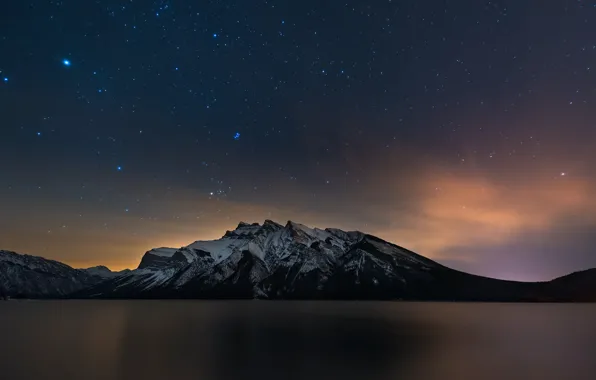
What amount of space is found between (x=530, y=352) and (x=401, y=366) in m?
28.2

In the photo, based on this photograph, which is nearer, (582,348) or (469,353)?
(469,353)

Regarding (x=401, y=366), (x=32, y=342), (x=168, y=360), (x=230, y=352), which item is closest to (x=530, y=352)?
(x=401, y=366)

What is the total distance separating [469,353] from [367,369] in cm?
2344

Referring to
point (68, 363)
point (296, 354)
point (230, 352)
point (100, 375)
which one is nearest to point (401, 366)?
point (296, 354)

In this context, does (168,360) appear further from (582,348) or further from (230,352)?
(582,348)

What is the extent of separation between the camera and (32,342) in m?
75.4

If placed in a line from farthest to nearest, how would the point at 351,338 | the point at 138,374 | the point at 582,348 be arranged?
the point at 351,338, the point at 582,348, the point at 138,374

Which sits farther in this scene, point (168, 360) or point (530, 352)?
point (530, 352)

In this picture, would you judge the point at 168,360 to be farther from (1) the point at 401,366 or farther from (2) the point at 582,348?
(2) the point at 582,348

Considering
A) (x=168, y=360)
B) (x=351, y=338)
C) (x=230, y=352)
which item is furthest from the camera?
(x=351, y=338)

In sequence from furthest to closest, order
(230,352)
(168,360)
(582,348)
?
(582,348)
(230,352)
(168,360)

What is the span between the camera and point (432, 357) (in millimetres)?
57375

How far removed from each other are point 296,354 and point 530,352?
3523cm

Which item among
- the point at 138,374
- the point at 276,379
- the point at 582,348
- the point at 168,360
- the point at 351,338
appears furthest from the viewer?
the point at 351,338
